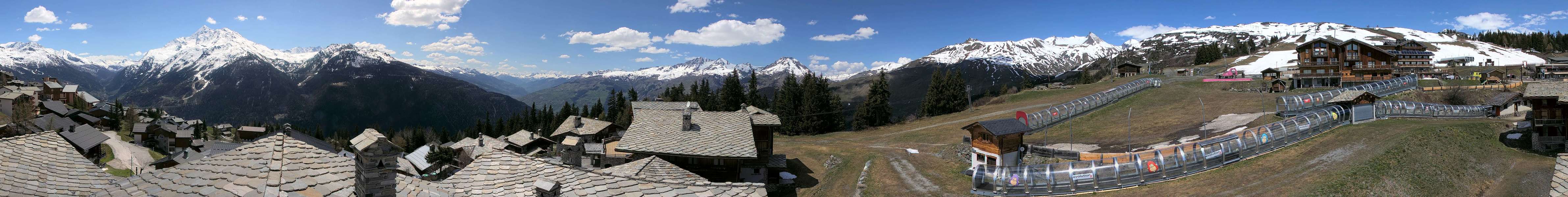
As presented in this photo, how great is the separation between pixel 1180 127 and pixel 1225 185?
23246mm

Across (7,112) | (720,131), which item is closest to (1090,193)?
(720,131)

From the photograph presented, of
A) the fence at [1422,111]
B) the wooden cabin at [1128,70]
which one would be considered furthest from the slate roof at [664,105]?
the wooden cabin at [1128,70]

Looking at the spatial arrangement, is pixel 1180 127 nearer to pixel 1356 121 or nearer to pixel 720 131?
pixel 1356 121

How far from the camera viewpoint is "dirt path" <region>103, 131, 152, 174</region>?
182ft

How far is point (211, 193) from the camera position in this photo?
10391 millimetres

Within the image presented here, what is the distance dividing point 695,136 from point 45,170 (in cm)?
2521

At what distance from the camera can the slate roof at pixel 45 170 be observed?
13.1 m

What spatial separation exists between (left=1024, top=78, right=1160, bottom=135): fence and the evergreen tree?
4264 cm

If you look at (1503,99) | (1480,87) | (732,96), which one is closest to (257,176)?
(1503,99)

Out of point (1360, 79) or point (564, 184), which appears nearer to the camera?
point (564, 184)

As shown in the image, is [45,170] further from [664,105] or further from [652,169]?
[664,105]

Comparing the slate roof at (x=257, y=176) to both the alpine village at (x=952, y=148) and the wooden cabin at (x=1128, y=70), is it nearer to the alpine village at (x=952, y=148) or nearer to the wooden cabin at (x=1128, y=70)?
the alpine village at (x=952, y=148)

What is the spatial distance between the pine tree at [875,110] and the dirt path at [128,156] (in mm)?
66880

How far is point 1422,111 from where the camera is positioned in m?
38.8
